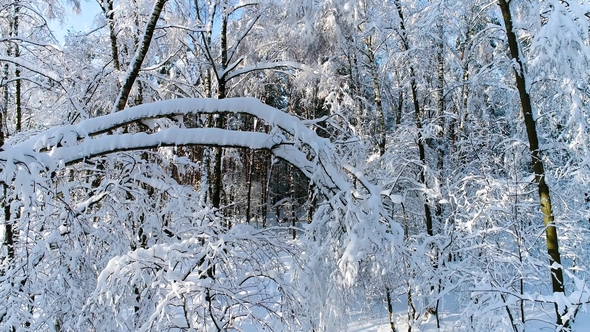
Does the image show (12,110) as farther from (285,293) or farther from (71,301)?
(285,293)

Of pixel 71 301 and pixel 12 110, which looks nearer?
pixel 71 301

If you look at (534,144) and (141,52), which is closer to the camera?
(141,52)

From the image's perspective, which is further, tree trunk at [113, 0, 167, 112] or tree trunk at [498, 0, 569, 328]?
tree trunk at [498, 0, 569, 328]

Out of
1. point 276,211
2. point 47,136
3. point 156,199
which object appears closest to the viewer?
point 47,136

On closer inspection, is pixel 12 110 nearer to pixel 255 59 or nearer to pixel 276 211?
pixel 255 59

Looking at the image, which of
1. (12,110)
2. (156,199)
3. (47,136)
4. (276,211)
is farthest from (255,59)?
(276,211)

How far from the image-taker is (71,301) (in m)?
2.55

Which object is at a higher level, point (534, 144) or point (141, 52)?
point (141, 52)

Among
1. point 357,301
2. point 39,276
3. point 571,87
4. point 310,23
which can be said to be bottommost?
point 357,301

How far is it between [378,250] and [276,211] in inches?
1040

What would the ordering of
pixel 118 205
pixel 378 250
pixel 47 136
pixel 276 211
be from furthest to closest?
pixel 276 211 < pixel 118 205 < pixel 47 136 < pixel 378 250

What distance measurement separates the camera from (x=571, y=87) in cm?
510

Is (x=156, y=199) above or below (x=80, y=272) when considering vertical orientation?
above

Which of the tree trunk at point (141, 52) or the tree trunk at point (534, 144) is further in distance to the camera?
the tree trunk at point (534, 144)
